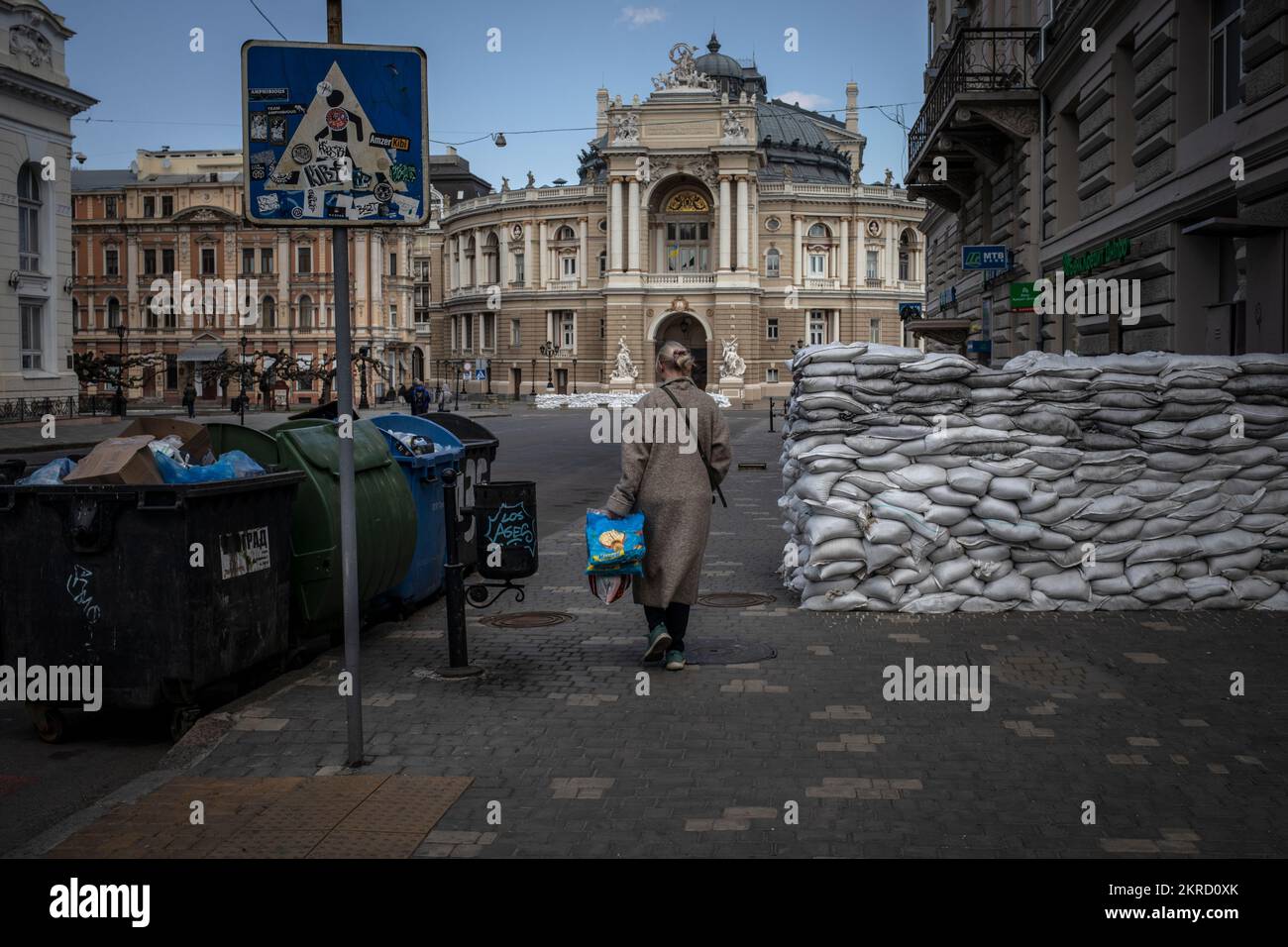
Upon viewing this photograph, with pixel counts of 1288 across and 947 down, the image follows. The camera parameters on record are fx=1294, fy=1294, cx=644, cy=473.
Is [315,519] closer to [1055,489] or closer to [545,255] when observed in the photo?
[1055,489]

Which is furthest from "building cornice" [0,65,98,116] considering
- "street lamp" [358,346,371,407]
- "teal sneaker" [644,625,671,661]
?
"teal sneaker" [644,625,671,661]

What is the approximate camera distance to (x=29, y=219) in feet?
140

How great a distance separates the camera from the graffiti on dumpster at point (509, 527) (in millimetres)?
8039

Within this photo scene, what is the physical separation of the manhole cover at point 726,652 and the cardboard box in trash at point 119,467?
334cm

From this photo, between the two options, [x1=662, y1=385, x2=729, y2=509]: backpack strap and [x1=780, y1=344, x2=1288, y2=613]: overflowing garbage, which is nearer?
[x1=662, y1=385, x2=729, y2=509]: backpack strap

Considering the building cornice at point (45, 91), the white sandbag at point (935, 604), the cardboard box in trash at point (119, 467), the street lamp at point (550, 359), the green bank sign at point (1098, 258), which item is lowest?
the white sandbag at point (935, 604)

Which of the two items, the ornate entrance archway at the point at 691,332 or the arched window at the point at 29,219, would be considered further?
the ornate entrance archway at the point at 691,332

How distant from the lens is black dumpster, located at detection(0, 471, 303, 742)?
20.9 feet

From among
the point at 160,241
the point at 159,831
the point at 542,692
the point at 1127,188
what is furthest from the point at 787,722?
the point at 160,241

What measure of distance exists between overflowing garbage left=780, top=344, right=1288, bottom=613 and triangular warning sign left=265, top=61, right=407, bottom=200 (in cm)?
452

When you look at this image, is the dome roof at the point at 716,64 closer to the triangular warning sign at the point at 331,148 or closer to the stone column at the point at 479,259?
the stone column at the point at 479,259

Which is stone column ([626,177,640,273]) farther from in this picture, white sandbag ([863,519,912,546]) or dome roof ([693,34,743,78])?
white sandbag ([863,519,912,546])

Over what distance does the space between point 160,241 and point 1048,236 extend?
79.8 meters

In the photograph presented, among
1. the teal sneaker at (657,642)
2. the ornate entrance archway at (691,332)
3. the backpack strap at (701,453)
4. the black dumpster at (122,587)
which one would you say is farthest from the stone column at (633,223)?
the black dumpster at (122,587)
